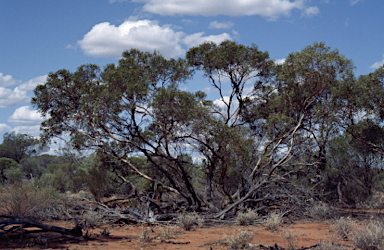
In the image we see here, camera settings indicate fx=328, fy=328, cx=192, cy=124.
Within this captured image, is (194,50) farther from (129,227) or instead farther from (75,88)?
(129,227)

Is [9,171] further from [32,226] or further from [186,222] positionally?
[186,222]

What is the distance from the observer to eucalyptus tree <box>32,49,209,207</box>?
11298mm

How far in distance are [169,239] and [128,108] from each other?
Answer: 4.89 m

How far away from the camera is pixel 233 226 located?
1103 centimetres

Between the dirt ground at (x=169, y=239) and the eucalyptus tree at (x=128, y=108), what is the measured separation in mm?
2835

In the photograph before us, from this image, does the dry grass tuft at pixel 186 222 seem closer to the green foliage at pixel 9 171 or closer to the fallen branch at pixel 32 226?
the fallen branch at pixel 32 226

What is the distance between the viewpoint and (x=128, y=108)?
1155 centimetres

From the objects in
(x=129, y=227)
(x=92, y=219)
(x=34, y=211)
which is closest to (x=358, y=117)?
(x=129, y=227)

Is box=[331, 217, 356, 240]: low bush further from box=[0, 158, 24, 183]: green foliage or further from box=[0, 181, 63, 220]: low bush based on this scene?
box=[0, 158, 24, 183]: green foliage

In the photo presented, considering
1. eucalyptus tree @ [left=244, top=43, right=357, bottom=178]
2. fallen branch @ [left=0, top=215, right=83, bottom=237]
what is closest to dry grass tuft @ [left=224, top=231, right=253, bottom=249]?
fallen branch @ [left=0, top=215, right=83, bottom=237]

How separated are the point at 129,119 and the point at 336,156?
1051cm

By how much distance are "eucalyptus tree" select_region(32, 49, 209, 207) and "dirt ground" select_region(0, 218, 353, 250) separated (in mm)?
2835

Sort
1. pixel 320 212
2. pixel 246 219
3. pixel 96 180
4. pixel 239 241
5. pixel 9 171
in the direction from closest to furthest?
pixel 239 241, pixel 246 219, pixel 320 212, pixel 96 180, pixel 9 171

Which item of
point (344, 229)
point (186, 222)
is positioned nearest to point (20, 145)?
point (186, 222)
